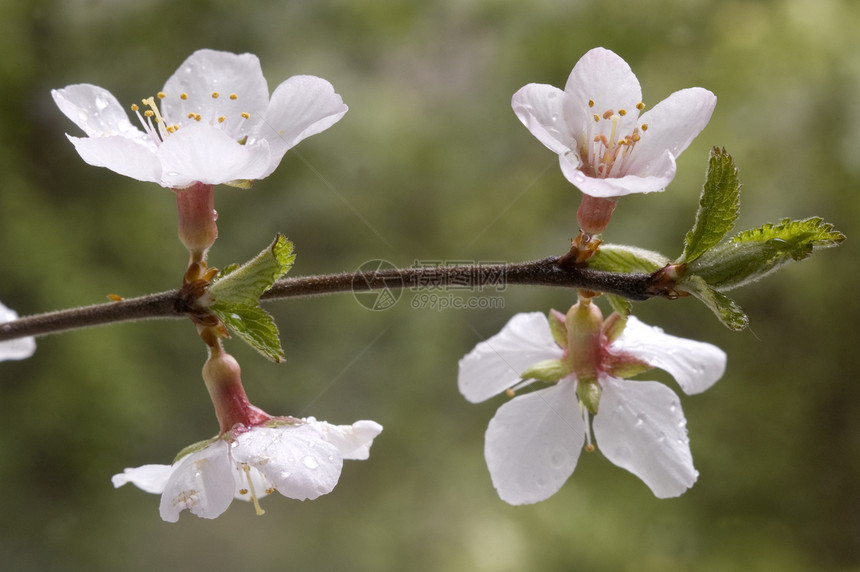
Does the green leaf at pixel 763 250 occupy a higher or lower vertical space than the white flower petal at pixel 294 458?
higher

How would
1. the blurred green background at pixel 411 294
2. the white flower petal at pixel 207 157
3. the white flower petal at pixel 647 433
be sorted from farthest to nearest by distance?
the blurred green background at pixel 411 294 → the white flower petal at pixel 647 433 → the white flower petal at pixel 207 157

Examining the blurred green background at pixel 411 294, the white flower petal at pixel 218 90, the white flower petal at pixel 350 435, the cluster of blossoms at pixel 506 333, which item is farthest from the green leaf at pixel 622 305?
the blurred green background at pixel 411 294

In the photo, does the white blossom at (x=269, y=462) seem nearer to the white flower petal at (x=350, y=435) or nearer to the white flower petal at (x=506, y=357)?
the white flower petal at (x=350, y=435)

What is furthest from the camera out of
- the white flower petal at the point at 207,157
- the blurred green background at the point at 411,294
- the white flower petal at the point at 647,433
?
the blurred green background at the point at 411,294

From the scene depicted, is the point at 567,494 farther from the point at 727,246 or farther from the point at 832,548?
the point at 727,246

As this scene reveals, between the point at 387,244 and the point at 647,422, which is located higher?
the point at 647,422

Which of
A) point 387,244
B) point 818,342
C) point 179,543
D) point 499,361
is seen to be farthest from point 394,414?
point 499,361
